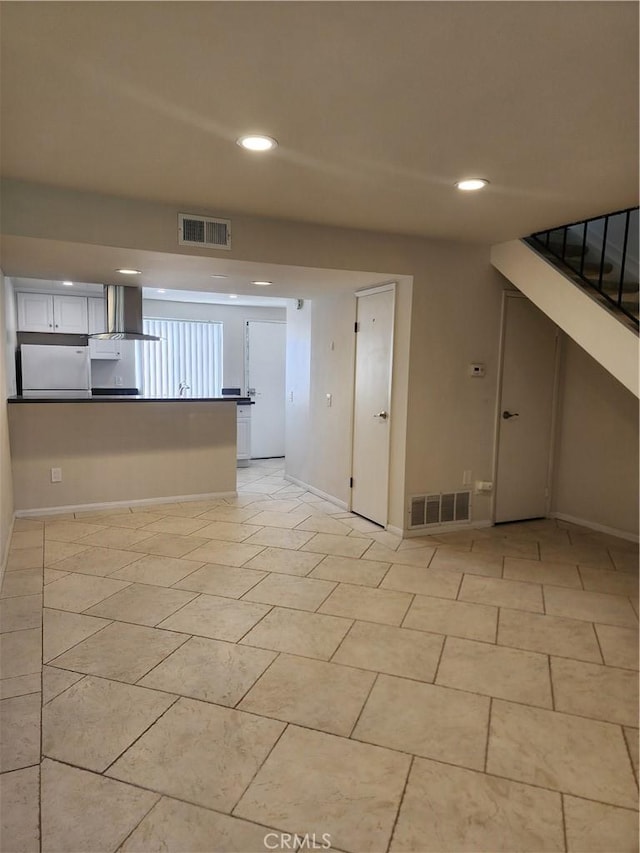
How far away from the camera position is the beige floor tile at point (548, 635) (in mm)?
2559

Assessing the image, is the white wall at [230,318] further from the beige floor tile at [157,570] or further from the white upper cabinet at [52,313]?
the beige floor tile at [157,570]

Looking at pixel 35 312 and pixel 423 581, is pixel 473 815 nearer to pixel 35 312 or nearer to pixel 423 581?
pixel 423 581

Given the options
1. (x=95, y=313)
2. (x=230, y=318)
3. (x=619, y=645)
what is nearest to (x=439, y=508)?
(x=619, y=645)

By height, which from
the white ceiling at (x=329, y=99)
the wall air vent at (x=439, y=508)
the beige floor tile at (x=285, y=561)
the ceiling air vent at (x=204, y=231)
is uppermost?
the white ceiling at (x=329, y=99)

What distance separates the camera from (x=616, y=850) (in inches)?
59.4

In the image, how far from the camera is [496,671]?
238 centimetres

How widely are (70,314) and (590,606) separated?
6426 millimetres

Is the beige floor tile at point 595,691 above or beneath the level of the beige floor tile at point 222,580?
beneath

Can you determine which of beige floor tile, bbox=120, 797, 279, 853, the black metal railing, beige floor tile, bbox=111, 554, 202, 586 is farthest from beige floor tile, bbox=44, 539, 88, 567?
the black metal railing

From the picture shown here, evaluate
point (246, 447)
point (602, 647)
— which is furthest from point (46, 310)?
point (602, 647)

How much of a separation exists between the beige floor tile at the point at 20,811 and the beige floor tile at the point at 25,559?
1976 mm

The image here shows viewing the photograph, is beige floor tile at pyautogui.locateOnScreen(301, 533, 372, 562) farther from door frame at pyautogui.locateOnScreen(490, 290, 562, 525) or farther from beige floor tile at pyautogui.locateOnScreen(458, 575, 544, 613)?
door frame at pyautogui.locateOnScreen(490, 290, 562, 525)

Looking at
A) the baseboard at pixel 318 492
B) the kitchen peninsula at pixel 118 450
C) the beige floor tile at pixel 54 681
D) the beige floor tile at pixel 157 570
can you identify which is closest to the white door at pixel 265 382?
the baseboard at pixel 318 492

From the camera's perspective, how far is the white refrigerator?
6.20 m
